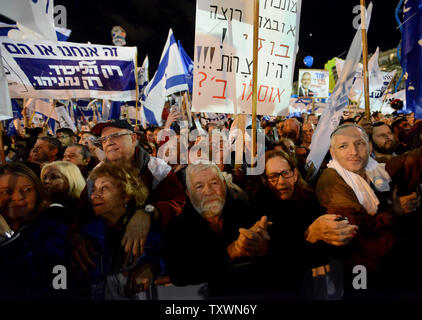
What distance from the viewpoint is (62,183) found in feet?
7.34

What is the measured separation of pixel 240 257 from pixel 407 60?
11.6ft

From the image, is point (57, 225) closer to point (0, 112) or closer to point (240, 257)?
point (240, 257)

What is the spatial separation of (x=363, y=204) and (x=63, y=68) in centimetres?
529

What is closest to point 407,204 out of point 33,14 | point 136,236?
point 136,236

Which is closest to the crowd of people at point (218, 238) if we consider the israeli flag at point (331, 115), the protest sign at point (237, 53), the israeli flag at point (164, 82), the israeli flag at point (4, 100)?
the israeli flag at point (331, 115)

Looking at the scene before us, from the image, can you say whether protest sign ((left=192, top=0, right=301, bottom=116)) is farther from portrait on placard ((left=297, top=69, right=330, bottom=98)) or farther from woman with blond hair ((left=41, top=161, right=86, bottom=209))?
portrait on placard ((left=297, top=69, right=330, bottom=98))

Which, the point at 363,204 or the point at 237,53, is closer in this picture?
the point at 363,204

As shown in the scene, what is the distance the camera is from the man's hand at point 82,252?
1.54 m

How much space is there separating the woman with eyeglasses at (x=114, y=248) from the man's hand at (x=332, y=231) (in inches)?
36.5

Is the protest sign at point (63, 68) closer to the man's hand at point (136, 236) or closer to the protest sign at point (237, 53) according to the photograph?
the protest sign at point (237, 53)

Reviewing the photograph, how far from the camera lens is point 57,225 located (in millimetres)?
1627

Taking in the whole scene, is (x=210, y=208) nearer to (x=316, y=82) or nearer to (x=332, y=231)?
(x=332, y=231)

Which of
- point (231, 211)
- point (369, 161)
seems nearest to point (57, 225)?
point (231, 211)

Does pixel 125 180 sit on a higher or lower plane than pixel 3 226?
higher
